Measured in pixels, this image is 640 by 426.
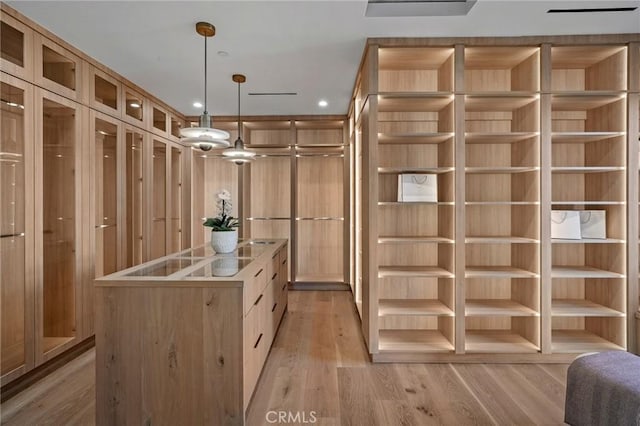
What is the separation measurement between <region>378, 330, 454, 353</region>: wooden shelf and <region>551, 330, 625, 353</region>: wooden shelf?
0.91 metres

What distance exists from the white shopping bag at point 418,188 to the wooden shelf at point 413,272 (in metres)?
0.63

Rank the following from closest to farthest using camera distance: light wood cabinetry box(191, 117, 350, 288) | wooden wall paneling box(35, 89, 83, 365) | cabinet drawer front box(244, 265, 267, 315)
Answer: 1. cabinet drawer front box(244, 265, 267, 315)
2. wooden wall paneling box(35, 89, 83, 365)
3. light wood cabinetry box(191, 117, 350, 288)

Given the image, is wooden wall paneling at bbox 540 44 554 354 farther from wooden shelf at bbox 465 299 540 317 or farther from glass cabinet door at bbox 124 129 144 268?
glass cabinet door at bbox 124 129 144 268

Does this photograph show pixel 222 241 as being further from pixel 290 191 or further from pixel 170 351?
pixel 290 191

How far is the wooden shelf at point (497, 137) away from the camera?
2.82m

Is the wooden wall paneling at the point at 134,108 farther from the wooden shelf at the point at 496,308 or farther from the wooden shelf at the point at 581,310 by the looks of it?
the wooden shelf at the point at 581,310

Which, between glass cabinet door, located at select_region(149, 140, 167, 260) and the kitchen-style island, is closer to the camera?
the kitchen-style island

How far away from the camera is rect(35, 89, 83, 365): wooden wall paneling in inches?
104

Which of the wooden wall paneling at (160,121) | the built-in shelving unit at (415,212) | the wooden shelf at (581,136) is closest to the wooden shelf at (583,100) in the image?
the wooden shelf at (581,136)

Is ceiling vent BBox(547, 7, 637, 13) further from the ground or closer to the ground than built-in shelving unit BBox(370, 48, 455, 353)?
further from the ground

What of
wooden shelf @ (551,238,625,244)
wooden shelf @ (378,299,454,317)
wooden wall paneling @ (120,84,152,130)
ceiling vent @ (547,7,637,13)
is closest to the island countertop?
wooden shelf @ (378,299,454,317)

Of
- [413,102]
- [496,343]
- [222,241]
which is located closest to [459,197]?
[413,102]

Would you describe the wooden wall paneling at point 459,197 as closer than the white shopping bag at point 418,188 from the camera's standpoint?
Yes

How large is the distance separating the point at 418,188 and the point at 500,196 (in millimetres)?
896
